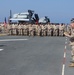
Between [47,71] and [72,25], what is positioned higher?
[72,25]

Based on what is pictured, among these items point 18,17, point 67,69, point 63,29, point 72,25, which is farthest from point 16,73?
point 18,17

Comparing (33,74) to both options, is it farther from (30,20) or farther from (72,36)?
(30,20)

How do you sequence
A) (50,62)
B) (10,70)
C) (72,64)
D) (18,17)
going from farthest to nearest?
(18,17)
(50,62)
(72,64)
(10,70)

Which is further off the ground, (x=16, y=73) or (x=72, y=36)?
(x=72, y=36)

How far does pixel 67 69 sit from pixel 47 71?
108 cm

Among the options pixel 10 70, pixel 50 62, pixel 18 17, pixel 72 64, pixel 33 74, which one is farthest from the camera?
pixel 18 17

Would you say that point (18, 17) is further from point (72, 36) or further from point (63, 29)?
point (72, 36)

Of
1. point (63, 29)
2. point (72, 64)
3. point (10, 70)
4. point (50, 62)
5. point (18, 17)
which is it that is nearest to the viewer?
point (10, 70)

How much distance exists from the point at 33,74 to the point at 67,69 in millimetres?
2033

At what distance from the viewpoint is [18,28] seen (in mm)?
48312

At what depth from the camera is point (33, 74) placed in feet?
43.0

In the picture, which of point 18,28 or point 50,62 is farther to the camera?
point 18,28

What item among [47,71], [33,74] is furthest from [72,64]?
[33,74]

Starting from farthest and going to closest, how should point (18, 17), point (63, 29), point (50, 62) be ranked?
point (18, 17), point (63, 29), point (50, 62)
